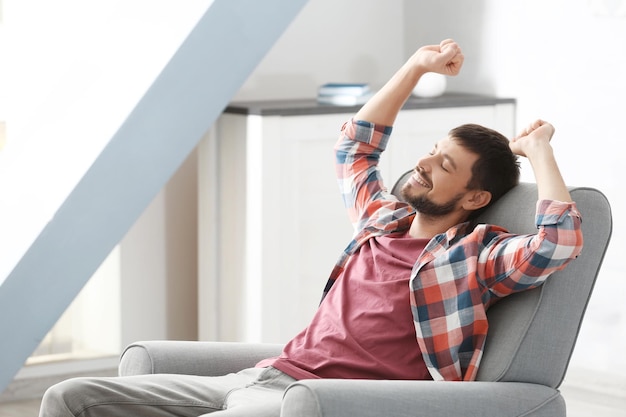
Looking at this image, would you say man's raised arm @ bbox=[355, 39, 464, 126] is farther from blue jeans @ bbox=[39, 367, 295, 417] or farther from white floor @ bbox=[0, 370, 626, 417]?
white floor @ bbox=[0, 370, 626, 417]

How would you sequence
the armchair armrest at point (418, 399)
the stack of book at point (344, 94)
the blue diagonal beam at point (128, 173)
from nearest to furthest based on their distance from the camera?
1. the armchair armrest at point (418, 399)
2. the blue diagonal beam at point (128, 173)
3. the stack of book at point (344, 94)

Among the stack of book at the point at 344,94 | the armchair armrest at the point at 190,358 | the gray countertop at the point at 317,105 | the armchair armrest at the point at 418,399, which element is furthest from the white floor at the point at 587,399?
the armchair armrest at the point at 418,399

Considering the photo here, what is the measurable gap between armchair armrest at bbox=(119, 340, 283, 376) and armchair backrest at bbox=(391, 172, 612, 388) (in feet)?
1.71

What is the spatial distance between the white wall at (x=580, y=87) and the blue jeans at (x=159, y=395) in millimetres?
1956

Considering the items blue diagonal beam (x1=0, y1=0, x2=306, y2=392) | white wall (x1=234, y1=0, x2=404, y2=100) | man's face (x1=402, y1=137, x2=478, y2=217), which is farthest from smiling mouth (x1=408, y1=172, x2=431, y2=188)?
white wall (x1=234, y1=0, x2=404, y2=100)

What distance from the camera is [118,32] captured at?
365cm

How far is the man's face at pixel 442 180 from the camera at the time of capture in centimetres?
235

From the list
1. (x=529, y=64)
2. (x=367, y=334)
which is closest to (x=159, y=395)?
(x=367, y=334)

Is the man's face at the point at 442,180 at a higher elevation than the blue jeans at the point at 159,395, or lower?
higher

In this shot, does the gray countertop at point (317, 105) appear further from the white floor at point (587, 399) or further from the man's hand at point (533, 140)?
the man's hand at point (533, 140)

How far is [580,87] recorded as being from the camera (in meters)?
3.99

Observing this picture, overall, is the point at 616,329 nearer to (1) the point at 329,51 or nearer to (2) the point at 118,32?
(1) the point at 329,51

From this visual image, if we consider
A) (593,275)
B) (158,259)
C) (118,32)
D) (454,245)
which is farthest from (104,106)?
(593,275)

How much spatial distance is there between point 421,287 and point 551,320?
265mm
